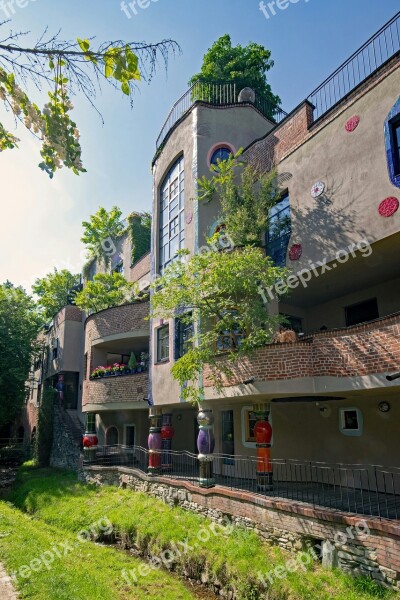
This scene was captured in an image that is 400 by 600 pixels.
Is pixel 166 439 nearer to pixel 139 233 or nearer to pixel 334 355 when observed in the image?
pixel 334 355

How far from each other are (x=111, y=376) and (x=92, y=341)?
2.80 m

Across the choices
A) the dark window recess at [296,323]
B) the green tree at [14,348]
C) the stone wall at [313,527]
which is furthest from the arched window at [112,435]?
the dark window recess at [296,323]

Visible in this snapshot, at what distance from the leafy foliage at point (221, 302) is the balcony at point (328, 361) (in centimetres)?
52

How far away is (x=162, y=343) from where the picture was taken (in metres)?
17.2

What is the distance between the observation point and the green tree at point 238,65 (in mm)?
23328

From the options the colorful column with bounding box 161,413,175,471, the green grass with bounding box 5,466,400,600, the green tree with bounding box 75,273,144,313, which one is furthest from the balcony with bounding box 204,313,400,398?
the green tree with bounding box 75,273,144,313

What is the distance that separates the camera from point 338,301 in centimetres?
1446

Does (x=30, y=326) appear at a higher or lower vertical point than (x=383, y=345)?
higher

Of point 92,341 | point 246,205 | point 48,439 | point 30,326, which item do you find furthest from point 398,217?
point 30,326

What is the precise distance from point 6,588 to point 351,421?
9.52 metres

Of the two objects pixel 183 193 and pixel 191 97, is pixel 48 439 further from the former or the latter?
pixel 191 97

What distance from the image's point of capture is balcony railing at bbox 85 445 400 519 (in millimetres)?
9695

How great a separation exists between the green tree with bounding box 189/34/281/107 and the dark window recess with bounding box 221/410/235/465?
58.0 feet

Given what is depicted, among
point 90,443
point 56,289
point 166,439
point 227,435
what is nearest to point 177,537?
point 227,435
